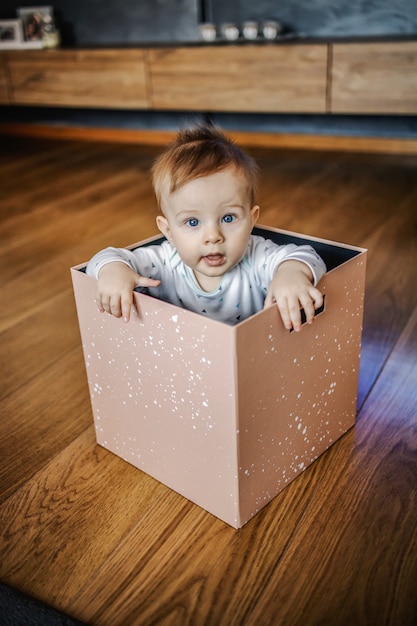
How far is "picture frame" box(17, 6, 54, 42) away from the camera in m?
3.19

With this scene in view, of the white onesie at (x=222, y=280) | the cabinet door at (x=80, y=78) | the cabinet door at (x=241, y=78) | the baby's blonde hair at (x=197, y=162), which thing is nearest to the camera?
the baby's blonde hair at (x=197, y=162)

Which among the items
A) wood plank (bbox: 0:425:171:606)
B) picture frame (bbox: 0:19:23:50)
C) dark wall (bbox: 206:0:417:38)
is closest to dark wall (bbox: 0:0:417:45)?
dark wall (bbox: 206:0:417:38)

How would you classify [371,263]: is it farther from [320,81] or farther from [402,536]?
[320,81]

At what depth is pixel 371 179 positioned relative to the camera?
2.31m

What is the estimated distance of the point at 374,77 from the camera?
7.78 feet

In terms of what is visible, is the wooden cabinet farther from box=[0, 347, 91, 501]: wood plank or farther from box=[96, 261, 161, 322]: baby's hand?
box=[96, 261, 161, 322]: baby's hand

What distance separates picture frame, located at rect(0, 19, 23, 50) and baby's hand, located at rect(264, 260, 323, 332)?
3.03 metres

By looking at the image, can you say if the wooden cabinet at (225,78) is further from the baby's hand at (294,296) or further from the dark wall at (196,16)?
the baby's hand at (294,296)

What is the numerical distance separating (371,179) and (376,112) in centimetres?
32

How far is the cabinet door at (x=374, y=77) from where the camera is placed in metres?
2.30

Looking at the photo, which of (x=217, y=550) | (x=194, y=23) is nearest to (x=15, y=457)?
(x=217, y=550)

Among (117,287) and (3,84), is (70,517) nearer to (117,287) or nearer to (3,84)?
(117,287)

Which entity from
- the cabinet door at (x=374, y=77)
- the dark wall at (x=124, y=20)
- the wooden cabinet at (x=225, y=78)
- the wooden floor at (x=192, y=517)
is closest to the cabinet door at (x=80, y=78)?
the wooden cabinet at (x=225, y=78)

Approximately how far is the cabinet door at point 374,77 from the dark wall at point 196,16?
0.92 ft
